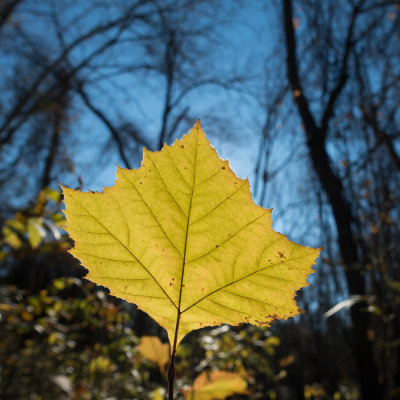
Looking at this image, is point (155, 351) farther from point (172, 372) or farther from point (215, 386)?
point (172, 372)

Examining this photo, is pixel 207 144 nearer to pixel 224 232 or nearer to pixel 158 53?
pixel 224 232

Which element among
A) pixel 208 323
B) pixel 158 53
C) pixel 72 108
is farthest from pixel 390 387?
pixel 72 108

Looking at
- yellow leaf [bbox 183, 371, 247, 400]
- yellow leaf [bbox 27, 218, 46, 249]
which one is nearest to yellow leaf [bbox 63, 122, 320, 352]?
yellow leaf [bbox 183, 371, 247, 400]

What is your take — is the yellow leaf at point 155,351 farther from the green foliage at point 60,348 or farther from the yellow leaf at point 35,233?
the green foliage at point 60,348

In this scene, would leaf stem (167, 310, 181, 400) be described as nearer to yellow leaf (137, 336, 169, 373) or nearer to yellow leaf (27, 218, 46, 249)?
yellow leaf (137, 336, 169, 373)

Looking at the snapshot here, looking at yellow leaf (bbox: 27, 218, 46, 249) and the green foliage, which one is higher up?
yellow leaf (bbox: 27, 218, 46, 249)

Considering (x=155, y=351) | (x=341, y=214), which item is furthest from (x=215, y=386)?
(x=341, y=214)

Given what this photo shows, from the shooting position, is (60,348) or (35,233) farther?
(60,348)

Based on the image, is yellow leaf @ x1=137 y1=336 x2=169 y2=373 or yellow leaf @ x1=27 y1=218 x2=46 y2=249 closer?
yellow leaf @ x1=137 y1=336 x2=169 y2=373
